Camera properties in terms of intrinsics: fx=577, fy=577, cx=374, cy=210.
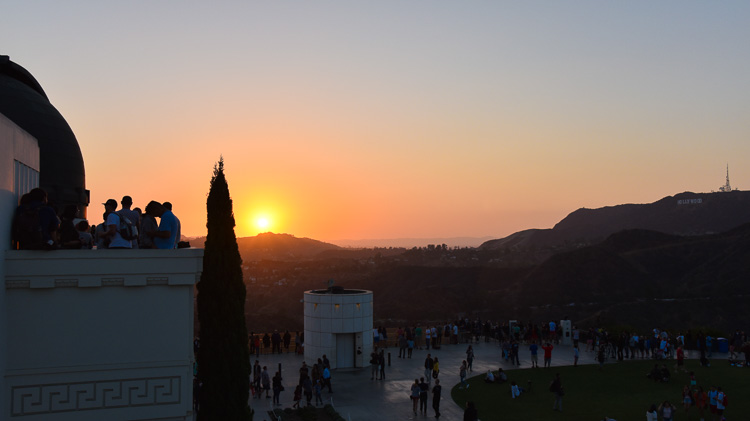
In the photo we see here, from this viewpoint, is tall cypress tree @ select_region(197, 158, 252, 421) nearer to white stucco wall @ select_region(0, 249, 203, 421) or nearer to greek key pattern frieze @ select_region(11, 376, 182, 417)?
white stucco wall @ select_region(0, 249, 203, 421)

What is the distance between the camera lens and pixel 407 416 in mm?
20297

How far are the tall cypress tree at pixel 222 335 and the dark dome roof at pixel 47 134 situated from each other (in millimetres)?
7014

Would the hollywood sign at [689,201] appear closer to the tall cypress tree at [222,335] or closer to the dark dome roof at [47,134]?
the dark dome roof at [47,134]

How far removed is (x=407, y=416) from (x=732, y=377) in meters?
15.2

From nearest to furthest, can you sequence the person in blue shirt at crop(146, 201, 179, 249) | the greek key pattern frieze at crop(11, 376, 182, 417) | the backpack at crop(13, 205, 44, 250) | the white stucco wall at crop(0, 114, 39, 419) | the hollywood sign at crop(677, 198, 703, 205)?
the white stucco wall at crop(0, 114, 39, 419) → the greek key pattern frieze at crop(11, 376, 182, 417) → the backpack at crop(13, 205, 44, 250) → the person in blue shirt at crop(146, 201, 179, 249) → the hollywood sign at crop(677, 198, 703, 205)

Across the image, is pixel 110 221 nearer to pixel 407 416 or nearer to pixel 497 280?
pixel 407 416

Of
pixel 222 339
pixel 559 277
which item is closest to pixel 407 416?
pixel 222 339

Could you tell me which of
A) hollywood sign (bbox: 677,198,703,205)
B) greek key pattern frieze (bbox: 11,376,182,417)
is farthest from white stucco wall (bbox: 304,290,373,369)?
hollywood sign (bbox: 677,198,703,205)

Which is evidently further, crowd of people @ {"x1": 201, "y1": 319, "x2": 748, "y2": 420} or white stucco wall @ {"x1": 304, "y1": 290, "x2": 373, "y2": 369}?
white stucco wall @ {"x1": 304, "y1": 290, "x2": 373, "y2": 369}

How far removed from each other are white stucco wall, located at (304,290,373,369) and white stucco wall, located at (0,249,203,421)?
57.0 ft

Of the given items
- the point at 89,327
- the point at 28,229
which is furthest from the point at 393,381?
the point at 28,229

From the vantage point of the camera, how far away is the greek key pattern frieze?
27.7 ft

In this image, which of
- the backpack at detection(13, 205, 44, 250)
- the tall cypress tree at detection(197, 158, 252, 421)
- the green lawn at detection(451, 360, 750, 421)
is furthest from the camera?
the green lawn at detection(451, 360, 750, 421)

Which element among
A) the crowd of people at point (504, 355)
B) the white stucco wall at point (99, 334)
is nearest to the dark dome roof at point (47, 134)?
the crowd of people at point (504, 355)
